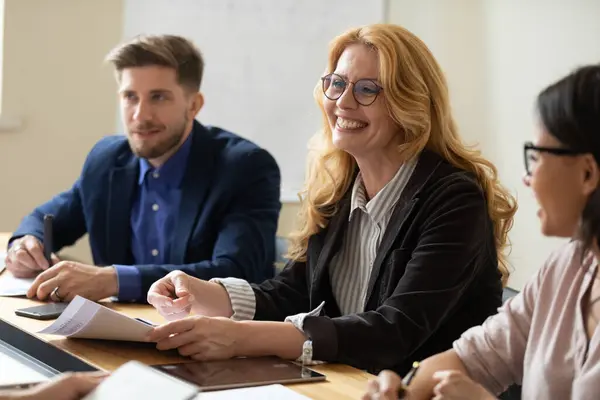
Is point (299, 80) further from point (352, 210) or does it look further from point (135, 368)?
point (135, 368)

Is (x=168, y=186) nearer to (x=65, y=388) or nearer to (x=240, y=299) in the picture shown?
(x=240, y=299)

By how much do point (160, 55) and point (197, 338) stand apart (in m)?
1.40

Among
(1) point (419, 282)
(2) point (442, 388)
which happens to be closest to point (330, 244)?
(1) point (419, 282)

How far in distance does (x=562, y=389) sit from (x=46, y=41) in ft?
9.70

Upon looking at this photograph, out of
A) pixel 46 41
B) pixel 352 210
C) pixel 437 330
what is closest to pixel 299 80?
pixel 46 41

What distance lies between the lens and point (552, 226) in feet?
4.73

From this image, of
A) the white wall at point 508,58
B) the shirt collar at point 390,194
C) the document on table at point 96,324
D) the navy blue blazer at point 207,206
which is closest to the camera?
the document on table at point 96,324

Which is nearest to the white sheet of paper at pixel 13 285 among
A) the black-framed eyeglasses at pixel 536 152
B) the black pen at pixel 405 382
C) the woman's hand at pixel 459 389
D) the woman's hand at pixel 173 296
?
the woman's hand at pixel 173 296

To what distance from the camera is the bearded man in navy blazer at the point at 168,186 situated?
2.87 metres

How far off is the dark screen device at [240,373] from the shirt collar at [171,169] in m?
1.27

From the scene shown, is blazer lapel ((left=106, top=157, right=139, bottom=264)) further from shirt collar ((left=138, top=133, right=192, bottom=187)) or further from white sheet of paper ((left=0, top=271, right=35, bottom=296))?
white sheet of paper ((left=0, top=271, right=35, bottom=296))

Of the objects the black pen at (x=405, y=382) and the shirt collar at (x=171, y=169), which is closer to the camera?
the black pen at (x=405, y=382)

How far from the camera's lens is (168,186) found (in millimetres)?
3023

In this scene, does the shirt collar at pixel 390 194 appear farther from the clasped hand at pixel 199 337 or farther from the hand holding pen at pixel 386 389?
the hand holding pen at pixel 386 389
